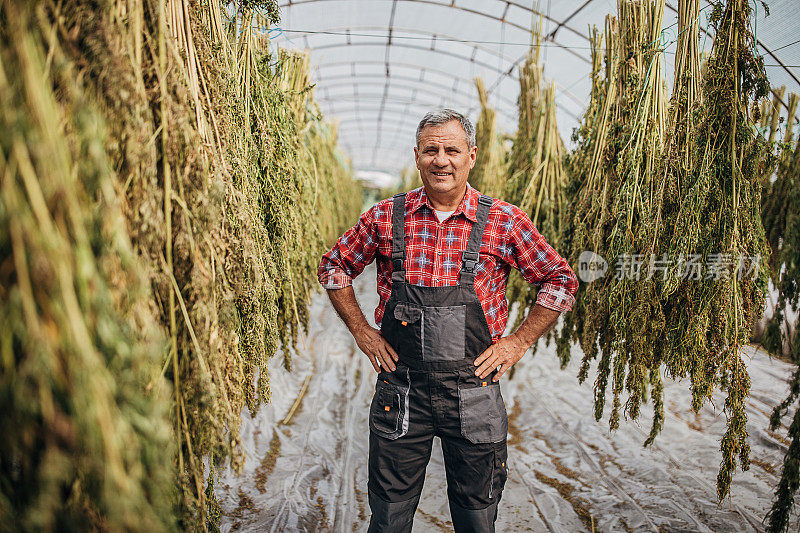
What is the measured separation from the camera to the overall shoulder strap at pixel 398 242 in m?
1.59

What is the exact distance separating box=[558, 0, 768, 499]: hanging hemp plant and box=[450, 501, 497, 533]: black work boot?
2.61 feet

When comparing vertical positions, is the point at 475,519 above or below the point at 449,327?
below

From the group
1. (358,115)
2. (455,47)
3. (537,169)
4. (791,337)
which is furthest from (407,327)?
(358,115)

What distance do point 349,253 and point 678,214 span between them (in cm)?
121

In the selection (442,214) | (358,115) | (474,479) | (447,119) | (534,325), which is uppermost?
(358,115)

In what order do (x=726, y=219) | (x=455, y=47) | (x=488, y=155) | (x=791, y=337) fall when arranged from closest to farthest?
(x=791, y=337) → (x=726, y=219) → (x=488, y=155) → (x=455, y=47)

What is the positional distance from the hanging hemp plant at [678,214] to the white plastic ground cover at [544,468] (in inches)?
22.0

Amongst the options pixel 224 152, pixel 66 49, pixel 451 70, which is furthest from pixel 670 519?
pixel 451 70

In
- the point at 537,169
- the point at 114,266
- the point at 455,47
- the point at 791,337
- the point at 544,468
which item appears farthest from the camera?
the point at 455,47

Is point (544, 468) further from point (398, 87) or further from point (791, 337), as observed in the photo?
point (398, 87)

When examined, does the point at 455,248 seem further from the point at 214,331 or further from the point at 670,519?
the point at 670,519

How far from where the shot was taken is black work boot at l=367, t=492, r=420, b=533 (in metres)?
1.59

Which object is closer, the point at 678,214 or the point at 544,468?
the point at 678,214

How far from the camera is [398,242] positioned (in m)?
1.60
